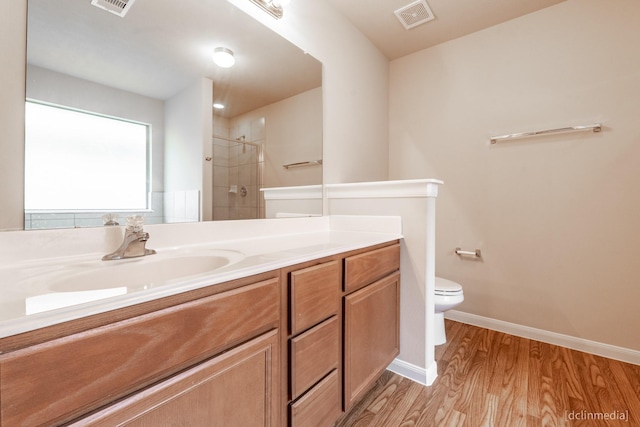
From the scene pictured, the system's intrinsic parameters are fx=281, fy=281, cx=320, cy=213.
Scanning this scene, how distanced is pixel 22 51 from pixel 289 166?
112 cm

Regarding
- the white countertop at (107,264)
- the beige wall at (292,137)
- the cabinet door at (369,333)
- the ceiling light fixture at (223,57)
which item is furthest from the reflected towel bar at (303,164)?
the cabinet door at (369,333)

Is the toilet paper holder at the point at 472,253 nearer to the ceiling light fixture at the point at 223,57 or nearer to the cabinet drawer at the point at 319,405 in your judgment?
the cabinet drawer at the point at 319,405

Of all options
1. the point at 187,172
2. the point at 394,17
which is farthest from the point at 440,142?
the point at 187,172

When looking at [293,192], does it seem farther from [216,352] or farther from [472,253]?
[472,253]

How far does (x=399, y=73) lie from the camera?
264 centimetres

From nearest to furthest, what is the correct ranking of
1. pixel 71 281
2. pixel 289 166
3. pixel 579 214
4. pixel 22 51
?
1. pixel 71 281
2. pixel 22 51
3. pixel 289 166
4. pixel 579 214

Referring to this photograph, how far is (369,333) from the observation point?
4.23 feet

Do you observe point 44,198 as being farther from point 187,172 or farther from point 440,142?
point 440,142

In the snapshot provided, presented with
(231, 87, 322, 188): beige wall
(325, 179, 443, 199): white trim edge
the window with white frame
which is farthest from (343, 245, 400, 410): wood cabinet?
the window with white frame

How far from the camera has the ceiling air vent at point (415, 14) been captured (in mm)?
1944

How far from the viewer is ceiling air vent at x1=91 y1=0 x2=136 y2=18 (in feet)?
3.02

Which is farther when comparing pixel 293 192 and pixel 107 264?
pixel 293 192

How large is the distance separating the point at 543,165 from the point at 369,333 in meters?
1.76

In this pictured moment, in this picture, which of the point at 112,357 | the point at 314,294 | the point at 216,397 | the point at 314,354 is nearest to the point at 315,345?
the point at 314,354
